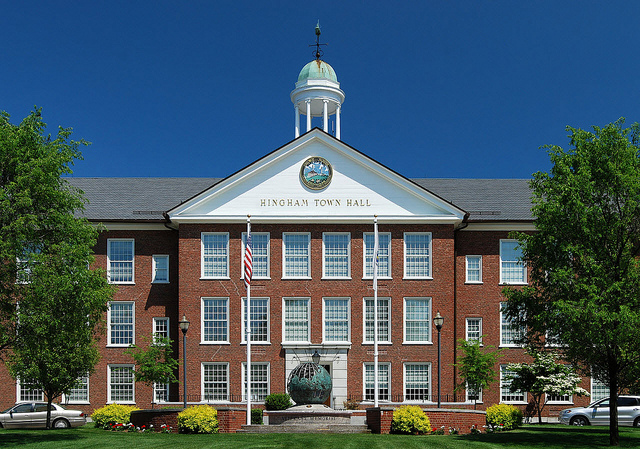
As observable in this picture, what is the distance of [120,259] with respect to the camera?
135 feet

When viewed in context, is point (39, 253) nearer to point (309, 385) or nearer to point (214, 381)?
point (309, 385)

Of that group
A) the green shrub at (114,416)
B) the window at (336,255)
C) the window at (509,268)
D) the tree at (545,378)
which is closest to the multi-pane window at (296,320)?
the window at (336,255)

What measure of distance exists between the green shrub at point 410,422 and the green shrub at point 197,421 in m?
6.85

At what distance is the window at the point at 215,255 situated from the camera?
39.6 m

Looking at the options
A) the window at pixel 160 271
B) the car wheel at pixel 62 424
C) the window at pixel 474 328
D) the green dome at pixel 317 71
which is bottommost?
the car wheel at pixel 62 424

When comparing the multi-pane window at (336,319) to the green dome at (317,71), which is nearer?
the multi-pane window at (336,319)

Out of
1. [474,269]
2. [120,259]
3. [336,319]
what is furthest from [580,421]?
[120,259]

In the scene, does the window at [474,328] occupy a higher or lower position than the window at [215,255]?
lower

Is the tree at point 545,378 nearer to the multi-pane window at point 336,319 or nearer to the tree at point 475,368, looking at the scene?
the tree at point 475,368

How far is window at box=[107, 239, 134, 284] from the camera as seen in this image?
→ 41.0 meters

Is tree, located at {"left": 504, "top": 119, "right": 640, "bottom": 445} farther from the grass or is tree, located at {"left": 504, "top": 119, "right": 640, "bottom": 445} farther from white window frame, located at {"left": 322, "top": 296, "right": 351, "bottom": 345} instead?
white window frame, located at {"left": 322, "top": 296, "right": 351, "bottom": 345}

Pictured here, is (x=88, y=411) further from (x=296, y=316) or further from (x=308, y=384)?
(x=308, y=384)

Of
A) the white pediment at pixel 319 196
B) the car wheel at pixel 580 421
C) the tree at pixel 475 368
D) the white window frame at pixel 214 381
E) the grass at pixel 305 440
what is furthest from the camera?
the white pediment at pixel 319 196

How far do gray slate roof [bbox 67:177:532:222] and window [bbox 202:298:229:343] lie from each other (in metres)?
5.58
